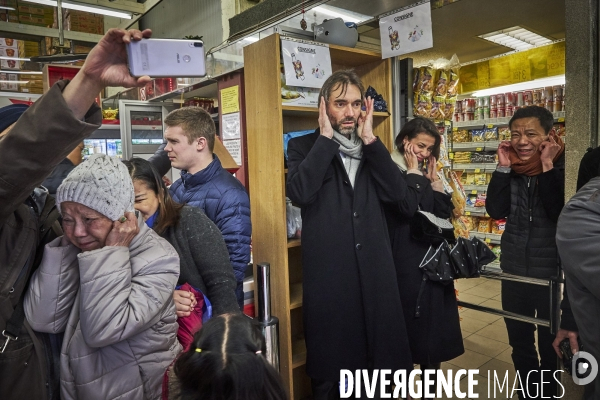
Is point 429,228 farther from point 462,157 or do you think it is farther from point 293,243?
point 462,157

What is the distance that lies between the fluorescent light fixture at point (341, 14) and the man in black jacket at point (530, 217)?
1.16 m

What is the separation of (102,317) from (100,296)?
5cm

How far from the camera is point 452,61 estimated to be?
292cm

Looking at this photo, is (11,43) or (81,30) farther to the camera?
(81,30)

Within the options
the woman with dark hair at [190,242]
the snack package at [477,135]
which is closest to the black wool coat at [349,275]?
the woman with dark hair at [190,242]

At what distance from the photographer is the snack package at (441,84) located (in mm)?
2895

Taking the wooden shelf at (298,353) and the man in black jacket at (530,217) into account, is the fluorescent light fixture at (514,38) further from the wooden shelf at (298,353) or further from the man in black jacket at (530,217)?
the wooden shelf at (298,353)

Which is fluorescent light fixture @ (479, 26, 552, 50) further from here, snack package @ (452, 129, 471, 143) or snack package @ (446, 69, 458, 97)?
snack package @ (452, 129, 471, 143)

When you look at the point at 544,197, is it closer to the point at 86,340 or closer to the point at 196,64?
the point at 196,64

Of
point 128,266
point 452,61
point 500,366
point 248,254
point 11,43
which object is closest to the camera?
point 128,266

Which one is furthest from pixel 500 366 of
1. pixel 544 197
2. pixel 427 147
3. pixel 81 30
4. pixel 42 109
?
pixel 81 30

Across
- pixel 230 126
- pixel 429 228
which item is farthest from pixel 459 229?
pixel 230 126

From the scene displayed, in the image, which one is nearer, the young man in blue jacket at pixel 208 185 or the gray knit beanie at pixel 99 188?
the gray knit beanie at pixel 99 188

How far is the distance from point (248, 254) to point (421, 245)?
Result: 0.93 metres
